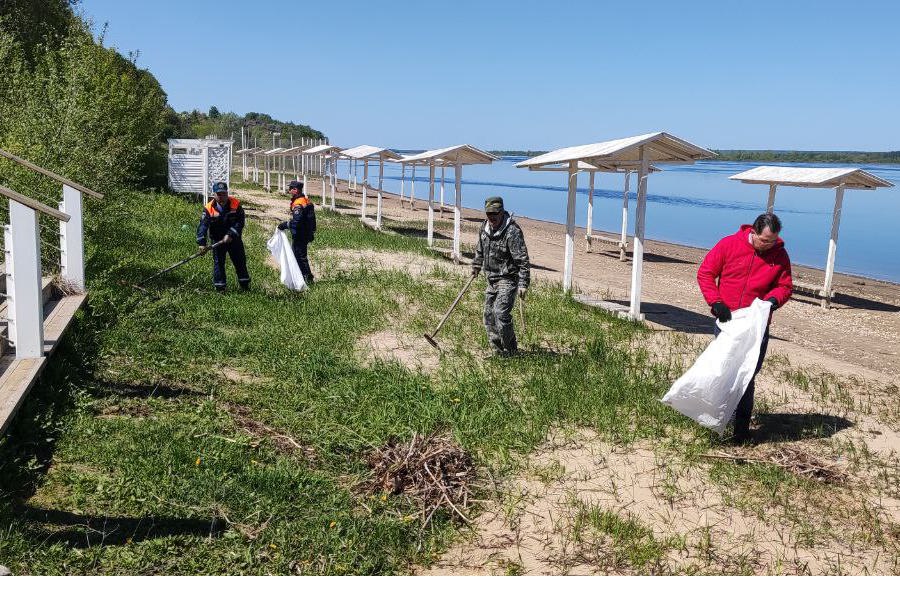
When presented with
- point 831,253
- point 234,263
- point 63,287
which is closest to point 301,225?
point 234,263

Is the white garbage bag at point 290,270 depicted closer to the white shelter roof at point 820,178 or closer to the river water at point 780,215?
the river water at point 780,215

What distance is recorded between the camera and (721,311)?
557cm

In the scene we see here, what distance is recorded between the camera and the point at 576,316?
10.3 metres

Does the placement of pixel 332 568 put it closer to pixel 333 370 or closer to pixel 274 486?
pixel 274 486

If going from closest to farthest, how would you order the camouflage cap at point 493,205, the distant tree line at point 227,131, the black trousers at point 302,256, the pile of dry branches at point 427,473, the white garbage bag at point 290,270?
the pile of dry branches at point 427,473
the camouflage cap at point 493,205
the white garbage bag at point 290,270
the black trousers at point 302,256
the distant tree line at point 227,131

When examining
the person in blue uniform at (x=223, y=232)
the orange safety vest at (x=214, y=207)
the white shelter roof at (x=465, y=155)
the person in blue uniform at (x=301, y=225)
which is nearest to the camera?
the person in blue uniform at (x=223, y=232)

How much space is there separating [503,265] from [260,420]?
3.03 meters

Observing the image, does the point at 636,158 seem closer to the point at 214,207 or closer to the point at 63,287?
the point at 214,207

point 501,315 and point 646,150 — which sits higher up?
point 646,150

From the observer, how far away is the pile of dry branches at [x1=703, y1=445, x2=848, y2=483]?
5.17 meters

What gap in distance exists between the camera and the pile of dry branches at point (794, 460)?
17.0 feet

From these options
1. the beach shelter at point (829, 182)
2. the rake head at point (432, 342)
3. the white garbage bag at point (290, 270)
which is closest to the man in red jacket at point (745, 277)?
the rake head at point (432, 342)

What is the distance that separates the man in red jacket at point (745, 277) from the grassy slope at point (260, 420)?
19.5 inches

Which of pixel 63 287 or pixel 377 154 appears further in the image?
pixel 377 154
